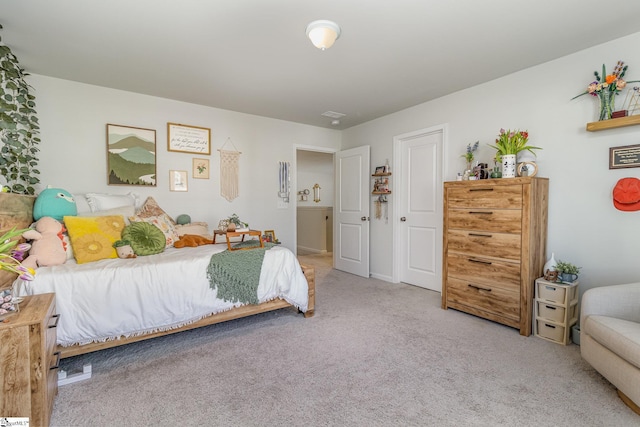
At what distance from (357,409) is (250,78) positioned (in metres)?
2.88

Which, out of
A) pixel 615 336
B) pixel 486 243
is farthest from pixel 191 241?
pixel 615 336

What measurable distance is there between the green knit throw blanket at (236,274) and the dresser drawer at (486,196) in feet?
6.40

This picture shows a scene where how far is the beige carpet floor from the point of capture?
1527 mm

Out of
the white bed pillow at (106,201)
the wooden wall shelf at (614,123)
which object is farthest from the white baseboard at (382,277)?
the white bed pillow at (106,201)

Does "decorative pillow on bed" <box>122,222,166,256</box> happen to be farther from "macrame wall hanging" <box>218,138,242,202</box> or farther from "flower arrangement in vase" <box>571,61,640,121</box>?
"flower arrangement in vase" <box>571,61,640,121</box>

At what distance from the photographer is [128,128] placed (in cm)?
331

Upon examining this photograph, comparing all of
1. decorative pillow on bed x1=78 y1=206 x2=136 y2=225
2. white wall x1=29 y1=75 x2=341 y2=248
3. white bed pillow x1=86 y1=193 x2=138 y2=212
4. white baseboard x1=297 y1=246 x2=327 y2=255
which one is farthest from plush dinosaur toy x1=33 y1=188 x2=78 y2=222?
white baseboard x1=297 y1=246 x2=327 y2=255

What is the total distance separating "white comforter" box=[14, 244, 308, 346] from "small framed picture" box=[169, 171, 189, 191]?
4.26ft

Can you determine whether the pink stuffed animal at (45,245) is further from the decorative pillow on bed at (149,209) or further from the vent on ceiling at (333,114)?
the vent on ceiling at (333,114)

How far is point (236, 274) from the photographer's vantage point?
2.44 metres

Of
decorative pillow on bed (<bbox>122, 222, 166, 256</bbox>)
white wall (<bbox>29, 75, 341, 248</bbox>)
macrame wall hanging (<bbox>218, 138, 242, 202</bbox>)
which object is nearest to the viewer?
decorative pillow on bed (<bbox>122, 222, 166, 256</bbox>)

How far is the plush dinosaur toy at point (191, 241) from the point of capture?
2912 millimetres

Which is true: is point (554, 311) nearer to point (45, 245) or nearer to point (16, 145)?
point (45, 245)

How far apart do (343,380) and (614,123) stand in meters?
2.69
